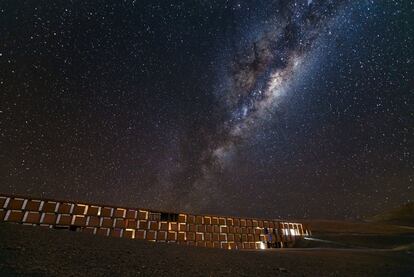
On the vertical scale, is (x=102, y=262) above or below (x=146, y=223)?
below

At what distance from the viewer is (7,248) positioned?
4105mm

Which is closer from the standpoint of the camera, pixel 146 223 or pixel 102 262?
pixel 102 262

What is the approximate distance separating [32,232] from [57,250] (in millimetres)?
1357

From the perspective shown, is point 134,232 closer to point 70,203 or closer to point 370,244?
point 70,203

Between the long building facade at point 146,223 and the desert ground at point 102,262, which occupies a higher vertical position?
the long building facade at point 146,223

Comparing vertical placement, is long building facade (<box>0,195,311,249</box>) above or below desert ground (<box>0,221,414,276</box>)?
above

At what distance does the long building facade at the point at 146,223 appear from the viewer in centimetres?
939

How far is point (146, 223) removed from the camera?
12.3m

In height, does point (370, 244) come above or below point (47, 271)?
above

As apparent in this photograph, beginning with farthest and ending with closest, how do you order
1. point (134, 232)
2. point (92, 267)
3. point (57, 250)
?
point (134, 232) → point (57, 250) → point (92, 267)

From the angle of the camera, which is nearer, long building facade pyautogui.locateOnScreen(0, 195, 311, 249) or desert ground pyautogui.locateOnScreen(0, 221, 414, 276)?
desert ground pyautogui.locateOnScreen(0, 221, 414, 276)

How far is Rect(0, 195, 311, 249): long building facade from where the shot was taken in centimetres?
939

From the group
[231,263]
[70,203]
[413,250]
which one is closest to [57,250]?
[231,263]

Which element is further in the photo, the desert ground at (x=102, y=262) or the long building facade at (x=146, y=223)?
the long building facade at (x=146, y=223)
